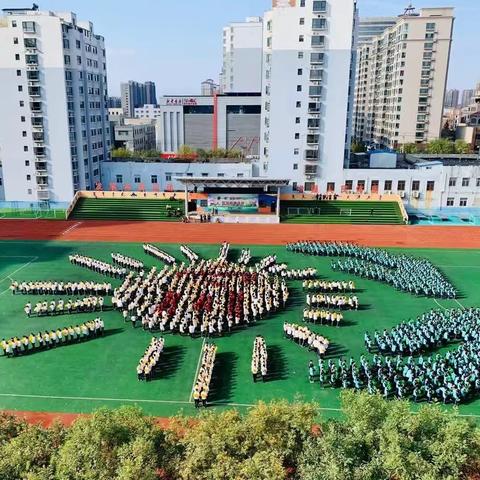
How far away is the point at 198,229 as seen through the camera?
3766 cm

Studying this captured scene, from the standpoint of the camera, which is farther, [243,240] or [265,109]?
[265,109]

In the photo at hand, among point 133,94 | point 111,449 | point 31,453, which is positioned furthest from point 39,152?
point 133,94

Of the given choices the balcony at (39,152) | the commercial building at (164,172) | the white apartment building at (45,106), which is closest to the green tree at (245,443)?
the commercial building at (164,172)

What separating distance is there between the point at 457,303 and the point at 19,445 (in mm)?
21087

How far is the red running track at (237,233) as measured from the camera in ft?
115

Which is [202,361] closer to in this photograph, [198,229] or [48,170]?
[198,229]

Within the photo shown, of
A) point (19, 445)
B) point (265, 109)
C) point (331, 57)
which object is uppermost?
point (331, 57)

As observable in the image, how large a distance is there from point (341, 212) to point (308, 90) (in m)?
12.0

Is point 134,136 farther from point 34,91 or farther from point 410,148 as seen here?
point 410,148

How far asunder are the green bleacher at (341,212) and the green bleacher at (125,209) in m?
10.1

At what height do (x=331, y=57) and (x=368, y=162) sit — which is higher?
(x=331, y=57)

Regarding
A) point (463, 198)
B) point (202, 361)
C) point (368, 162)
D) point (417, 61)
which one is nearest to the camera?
point (202, 361)

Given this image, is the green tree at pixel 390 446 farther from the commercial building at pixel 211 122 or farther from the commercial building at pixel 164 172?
the commercial building at pixel 211 122

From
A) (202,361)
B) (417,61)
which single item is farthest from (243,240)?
(417,61)
